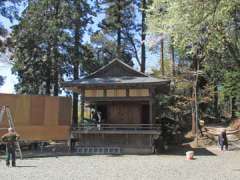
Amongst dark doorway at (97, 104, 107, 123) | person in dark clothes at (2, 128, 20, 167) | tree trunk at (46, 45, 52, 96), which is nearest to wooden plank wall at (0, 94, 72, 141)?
dark doorway at (97, 104, 107, 123)

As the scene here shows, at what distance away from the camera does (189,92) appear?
44250 millimetres

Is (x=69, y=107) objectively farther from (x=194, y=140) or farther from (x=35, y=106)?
(x=194, y=140)

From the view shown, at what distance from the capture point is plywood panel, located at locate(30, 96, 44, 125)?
29062 millimetres

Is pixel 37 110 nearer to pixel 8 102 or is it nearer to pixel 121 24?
pixel 8 102

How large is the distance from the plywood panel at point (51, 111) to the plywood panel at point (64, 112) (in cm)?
34

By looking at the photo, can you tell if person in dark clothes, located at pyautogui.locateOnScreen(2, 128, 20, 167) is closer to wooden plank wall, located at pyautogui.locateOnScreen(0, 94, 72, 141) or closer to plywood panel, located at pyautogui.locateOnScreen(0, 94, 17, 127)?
wooden plank wall, located at pyautogui.locateOnScreen(0, 94, 72, 141)

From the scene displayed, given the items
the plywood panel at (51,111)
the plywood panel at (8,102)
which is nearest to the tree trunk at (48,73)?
the plywood panel at (51,111)

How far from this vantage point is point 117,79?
1219 inches

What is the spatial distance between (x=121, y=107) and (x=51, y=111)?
5.10 metres

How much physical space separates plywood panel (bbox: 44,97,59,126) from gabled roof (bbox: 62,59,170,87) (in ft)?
4.47

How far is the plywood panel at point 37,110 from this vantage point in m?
29.1

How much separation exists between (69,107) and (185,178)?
54.2 ft

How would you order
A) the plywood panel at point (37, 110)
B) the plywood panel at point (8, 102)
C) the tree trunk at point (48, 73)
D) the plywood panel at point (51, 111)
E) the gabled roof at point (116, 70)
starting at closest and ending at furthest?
the plywood panel at point (8, 102) < the plywood panel at point (37, 110) < the plywood panel at point (51, 111) < the gabled roof at point (116, 70) < the tree trunk at point (48, 73)

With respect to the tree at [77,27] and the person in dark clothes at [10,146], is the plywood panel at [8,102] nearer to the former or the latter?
the person in dark clothes at [10,146]
